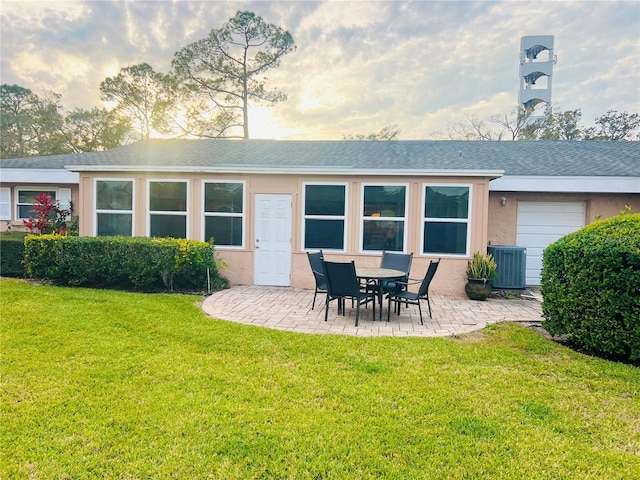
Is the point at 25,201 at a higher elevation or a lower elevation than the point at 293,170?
lower

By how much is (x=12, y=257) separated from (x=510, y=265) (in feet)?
39.8

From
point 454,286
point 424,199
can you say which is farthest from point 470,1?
point 454,286

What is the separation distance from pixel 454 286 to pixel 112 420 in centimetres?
721

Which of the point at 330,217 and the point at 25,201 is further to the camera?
the point at 25,201

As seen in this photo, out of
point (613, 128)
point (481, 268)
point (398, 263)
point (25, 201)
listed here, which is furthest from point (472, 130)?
point (25, 201)

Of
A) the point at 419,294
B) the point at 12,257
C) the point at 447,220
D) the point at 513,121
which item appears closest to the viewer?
the point at 419,294

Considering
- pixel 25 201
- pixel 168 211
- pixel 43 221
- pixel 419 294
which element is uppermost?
pixel 25 201

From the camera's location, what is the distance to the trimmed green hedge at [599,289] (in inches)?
161

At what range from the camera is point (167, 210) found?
895 centimetres

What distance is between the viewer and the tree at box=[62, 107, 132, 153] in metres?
23.4

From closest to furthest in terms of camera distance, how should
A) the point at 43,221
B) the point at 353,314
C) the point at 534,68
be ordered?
the point at 353,314 → the point at 43,221 → the point at 534,68

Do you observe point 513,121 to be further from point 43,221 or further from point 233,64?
point 43,221

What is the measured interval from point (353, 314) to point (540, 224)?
6497mm

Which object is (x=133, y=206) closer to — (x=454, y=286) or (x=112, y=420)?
(x=112, y=420)
